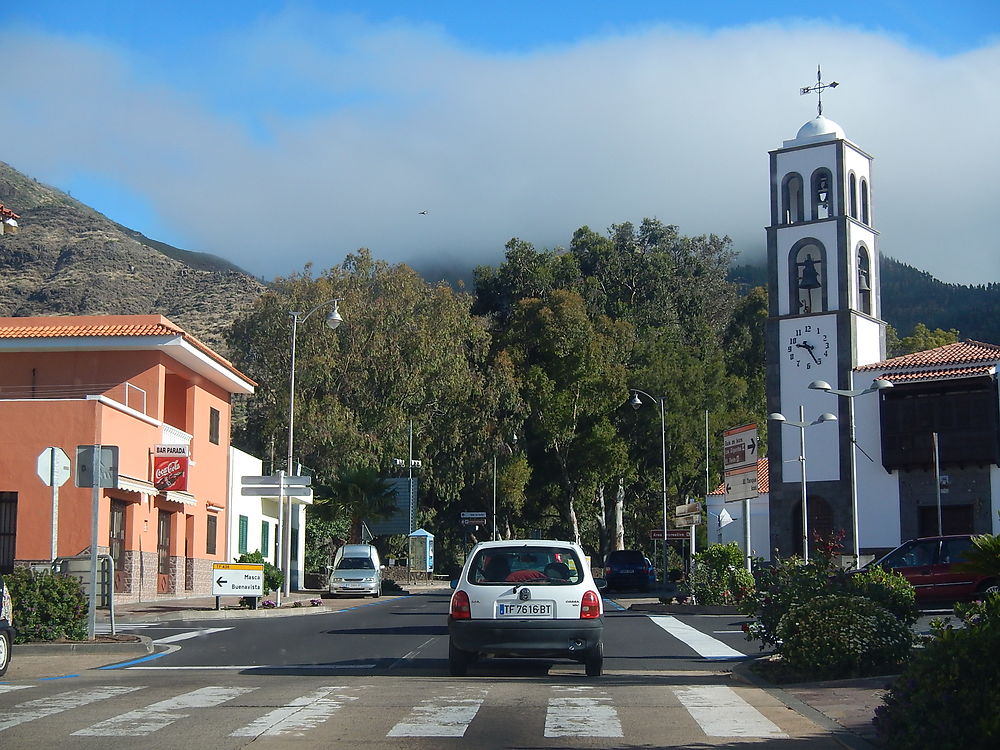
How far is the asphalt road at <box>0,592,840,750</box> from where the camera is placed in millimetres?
9258

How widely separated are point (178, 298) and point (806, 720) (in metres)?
104

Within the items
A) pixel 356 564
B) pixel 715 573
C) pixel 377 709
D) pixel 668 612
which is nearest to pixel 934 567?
pixel 715 573

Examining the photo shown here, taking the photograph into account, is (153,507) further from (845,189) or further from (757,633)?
(845,189)

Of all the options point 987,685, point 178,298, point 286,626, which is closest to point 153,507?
point 286,626

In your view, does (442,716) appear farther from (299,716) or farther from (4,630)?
(4,630)

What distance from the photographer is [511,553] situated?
14.4m

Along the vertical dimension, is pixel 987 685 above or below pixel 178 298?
below

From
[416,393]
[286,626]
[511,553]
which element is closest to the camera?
[511,553]

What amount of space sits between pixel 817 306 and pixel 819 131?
761 centimetres

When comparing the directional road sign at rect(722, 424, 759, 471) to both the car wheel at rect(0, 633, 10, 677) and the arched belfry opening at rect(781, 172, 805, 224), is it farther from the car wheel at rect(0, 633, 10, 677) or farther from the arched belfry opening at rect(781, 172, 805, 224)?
the arched belfry opening at rect(781, 172, 805, 224)

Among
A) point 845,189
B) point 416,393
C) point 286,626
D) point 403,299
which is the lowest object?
point 286,626

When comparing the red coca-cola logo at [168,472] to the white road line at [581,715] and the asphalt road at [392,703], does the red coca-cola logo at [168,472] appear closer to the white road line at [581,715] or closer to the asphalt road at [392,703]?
the asphalt road at [392,703]

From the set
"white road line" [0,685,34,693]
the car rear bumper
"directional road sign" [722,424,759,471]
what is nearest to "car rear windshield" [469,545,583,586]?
the car rear bumper

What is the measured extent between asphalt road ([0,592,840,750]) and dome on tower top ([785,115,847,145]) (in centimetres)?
3899
